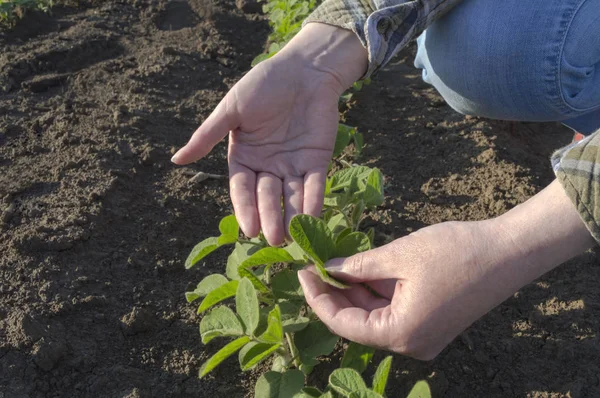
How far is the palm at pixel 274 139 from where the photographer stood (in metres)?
1.79

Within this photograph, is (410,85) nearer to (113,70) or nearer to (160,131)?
(160,131)

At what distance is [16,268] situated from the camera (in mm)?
2096

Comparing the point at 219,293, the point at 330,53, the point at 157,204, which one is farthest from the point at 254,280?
the point at 157,204

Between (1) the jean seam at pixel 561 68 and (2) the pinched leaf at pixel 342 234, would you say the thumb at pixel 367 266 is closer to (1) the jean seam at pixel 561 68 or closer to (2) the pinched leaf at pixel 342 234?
(2) the pinched leaf at pixel 342 234

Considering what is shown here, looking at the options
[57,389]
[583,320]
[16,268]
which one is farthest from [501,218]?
[16,268]

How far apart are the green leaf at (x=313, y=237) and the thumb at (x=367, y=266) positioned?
44mm

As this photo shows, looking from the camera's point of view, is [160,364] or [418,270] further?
[160,364]

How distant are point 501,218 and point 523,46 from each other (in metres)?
0.75

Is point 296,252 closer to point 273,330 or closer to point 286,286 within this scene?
point 286,286

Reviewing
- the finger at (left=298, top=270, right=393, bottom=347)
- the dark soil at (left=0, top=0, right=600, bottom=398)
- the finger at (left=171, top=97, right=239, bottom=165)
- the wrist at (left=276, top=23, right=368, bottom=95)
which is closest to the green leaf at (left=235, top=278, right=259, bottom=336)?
the finger at (left=298, top=270, right=393, bottom=347)

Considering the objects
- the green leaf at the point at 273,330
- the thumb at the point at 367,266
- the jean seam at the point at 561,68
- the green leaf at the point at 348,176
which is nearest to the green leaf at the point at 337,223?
the green leaf at the point at 348,176

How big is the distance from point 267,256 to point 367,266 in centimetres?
26

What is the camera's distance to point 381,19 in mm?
1910

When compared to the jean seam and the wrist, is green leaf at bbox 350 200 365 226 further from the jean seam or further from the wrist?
the jean seam
